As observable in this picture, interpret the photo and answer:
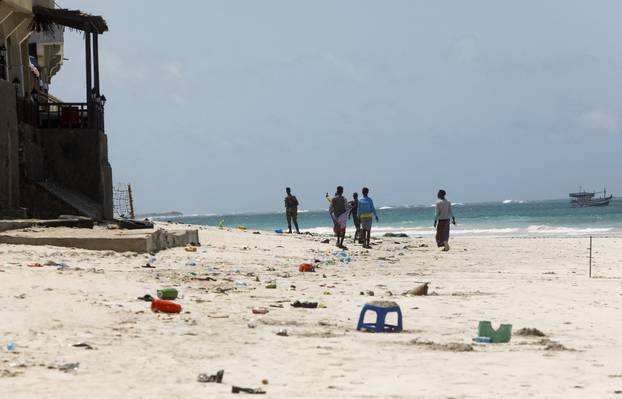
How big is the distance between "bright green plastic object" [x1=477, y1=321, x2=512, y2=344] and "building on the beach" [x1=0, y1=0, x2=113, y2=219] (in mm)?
12867

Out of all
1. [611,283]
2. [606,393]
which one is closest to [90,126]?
[611,283]

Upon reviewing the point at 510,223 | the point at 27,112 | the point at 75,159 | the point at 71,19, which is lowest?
the point at 510,223

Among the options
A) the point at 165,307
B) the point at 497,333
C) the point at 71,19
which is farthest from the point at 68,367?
the point at 71,19

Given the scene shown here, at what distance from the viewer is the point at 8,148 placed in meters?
18.5

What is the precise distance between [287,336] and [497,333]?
1.75m

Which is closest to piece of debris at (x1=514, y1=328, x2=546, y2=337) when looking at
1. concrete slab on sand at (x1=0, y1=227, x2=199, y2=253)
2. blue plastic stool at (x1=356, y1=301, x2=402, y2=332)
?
blue plastic stool at (x1=356, y1=301, x2=402, y2=332)

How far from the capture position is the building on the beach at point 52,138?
1980cm

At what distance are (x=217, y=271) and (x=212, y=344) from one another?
21.9 ft

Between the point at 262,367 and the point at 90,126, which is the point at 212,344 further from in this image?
the point at 90,126

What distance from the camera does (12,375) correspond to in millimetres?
5910

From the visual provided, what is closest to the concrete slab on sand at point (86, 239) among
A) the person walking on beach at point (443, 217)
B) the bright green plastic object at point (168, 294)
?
the bright green plastic object at point (168, 294)

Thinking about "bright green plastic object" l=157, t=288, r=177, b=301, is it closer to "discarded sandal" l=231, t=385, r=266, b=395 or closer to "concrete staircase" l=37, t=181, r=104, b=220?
"discarded sandal" l=231, t=385, r=266, b=395

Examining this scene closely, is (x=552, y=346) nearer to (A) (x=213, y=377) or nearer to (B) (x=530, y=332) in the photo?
(B) (x=530, y=332)

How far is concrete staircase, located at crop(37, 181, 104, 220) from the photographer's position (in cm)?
1997
